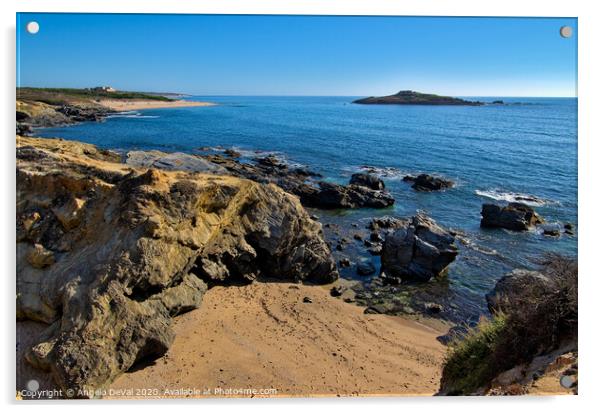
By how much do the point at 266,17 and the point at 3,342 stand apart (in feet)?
22.8

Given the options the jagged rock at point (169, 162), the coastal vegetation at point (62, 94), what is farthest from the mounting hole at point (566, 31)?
the jagged rock at point (169, 162)

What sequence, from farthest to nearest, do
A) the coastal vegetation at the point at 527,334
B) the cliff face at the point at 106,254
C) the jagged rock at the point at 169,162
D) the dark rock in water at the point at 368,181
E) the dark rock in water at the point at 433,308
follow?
the dark rock in water at the point at 368,181
the jagged rock at the point at 169,162
the dark rock in water at the point at 433,308
the cliff face at the point at 106,254
the coastal vegetation at the point at 527,334

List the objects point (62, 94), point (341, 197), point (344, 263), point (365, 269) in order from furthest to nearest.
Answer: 1. point (341, 197)
2. point (62, 94)
3. point (344, 263)
4. point (365, 269)

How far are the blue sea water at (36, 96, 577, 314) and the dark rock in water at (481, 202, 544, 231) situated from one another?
45 cm

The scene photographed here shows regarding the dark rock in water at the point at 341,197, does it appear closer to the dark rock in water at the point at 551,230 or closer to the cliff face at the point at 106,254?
the dark rock in water at the point at 551,230

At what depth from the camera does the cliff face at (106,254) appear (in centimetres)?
780

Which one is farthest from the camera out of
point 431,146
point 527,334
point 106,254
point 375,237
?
point 431,146

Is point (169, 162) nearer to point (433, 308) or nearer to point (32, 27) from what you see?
point (433, 308)

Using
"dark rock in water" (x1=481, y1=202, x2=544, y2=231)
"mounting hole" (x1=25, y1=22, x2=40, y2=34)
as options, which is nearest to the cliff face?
"mounting hole" (x1=25, y1=22, x2=40, y2=34)

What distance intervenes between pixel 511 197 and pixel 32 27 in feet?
73.3

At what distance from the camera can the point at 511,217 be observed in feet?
68.3

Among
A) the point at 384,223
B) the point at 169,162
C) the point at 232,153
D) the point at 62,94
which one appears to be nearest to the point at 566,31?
the point at 384,223

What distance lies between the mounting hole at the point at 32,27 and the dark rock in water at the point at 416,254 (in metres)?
12.8
